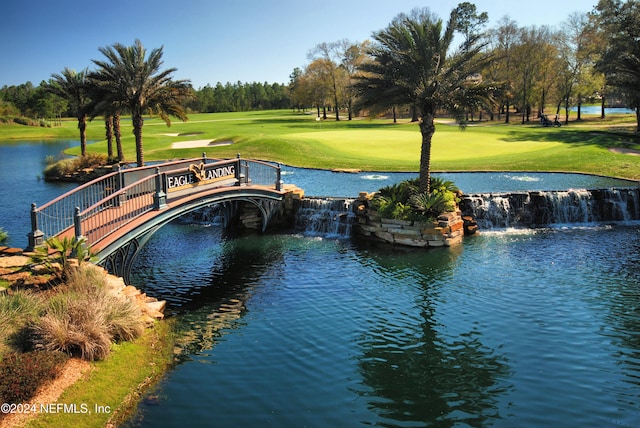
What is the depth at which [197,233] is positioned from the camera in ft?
89.2

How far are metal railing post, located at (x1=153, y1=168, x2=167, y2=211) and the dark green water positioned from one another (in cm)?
298

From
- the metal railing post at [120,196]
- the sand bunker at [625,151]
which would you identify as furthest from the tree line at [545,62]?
the metal railing post at [120,196]

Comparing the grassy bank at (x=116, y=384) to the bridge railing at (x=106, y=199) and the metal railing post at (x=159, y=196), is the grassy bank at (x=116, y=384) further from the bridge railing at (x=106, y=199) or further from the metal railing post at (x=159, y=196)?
the metal railing post at (x=159, y=196)

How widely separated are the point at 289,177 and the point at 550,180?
16.9 m

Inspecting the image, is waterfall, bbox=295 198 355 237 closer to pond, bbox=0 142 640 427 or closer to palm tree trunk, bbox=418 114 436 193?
pond, bbox=0 142 640 427

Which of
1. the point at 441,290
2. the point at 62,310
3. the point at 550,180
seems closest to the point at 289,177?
the point at 550,180

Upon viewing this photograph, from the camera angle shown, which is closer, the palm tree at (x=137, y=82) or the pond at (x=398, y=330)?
the pond at (x=398, y=330)

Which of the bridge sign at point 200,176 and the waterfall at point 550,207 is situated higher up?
the bridge sign at point 200,176

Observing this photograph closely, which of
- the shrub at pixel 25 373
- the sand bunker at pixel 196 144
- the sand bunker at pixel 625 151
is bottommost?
the shrub at pixel 25 373

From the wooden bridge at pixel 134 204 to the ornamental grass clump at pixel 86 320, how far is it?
196 cm

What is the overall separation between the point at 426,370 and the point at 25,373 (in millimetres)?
8860

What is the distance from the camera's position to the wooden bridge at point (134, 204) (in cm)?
1606

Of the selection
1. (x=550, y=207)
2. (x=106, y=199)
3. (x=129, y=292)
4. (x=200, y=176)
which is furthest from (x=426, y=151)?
(x=129, y=292)

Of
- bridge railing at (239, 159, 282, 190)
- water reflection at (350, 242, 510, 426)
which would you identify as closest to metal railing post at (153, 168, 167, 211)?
bridge railing at (239, 159, 282, 190)
